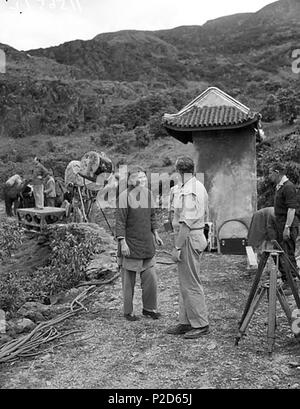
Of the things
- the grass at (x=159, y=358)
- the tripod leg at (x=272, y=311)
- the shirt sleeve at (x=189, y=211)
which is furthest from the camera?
the shirt sleeve at (x=189, y=211)

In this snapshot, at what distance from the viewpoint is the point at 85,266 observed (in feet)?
27.3

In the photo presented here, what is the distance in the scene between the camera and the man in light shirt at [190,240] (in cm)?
470

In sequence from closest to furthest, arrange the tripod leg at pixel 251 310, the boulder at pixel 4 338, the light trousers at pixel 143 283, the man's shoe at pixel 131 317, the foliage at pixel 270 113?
the tripod leg at pixel 251 310 → the boulder at pixel 4 338 → the light trousers at pixel 143 283 → the man's shoe at pixel 131 317 → the foliage at pixel 270 113

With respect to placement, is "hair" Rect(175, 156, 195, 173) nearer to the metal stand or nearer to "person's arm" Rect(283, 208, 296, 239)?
the metal stand

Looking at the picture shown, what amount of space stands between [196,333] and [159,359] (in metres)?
0.55

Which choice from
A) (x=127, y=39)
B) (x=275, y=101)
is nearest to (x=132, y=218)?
(x=275, y=101)

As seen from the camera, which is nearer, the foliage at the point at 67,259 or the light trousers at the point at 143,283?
the light trousers at the point at 143,283

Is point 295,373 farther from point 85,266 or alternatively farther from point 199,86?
point 199,86

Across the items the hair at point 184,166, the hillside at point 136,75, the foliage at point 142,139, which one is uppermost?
the hillside at point 136,75

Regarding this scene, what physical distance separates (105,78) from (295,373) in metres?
59.4

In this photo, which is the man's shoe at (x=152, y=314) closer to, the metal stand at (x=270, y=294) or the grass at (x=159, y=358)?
the grass at (x=159, y=358)

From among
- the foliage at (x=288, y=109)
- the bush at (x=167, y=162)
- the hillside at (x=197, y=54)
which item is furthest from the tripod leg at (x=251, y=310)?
the hillside at (x=197, y=54)

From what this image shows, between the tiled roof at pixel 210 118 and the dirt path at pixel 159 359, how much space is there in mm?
4254

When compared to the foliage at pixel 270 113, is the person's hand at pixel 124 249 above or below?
below
